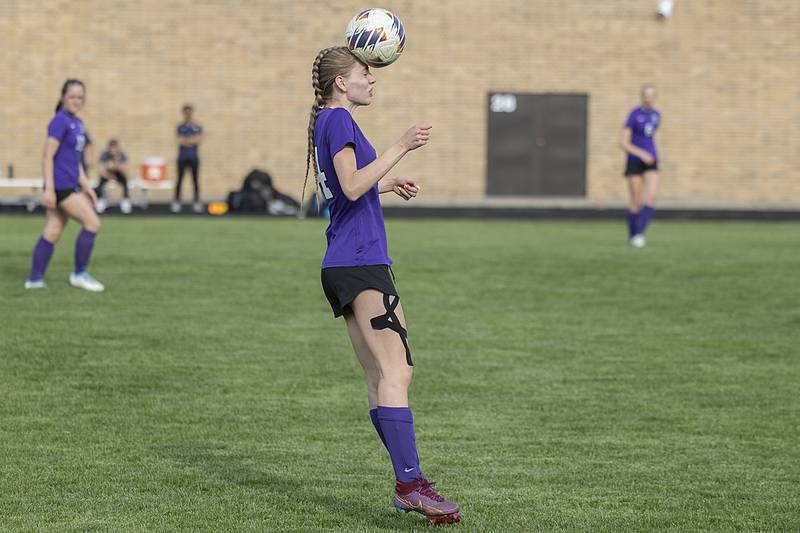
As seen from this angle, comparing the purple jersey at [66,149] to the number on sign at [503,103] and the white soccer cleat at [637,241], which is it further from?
the number on sign at [503,103]

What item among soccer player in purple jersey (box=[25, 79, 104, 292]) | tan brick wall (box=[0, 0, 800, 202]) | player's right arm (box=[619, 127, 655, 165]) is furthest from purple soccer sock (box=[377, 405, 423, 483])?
tan brick wall (box=[0, 0, 800, 202])

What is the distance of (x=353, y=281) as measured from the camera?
5.82 metres

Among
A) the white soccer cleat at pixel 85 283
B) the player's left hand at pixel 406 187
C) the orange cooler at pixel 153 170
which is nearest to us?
the player's left hand at pixel 406 187

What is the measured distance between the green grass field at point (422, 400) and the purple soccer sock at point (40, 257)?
0.33 metres

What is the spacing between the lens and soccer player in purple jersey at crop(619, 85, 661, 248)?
65.4 feet

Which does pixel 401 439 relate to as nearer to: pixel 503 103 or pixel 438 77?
pixel 438 77

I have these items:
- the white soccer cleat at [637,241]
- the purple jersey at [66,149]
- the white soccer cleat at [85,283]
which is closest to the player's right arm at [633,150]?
the white soccer cleat at [637,241]

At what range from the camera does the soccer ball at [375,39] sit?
6.03 metres

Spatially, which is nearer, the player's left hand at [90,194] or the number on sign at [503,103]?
the player's left hand at [90,194]

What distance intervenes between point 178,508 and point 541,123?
96.5 ft

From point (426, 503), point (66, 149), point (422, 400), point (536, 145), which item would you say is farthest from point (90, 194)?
point (536, 145)

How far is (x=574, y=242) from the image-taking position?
21.2 m

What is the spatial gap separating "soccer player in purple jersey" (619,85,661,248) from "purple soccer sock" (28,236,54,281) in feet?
29.1

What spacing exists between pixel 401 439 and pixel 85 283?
8.98 metres
